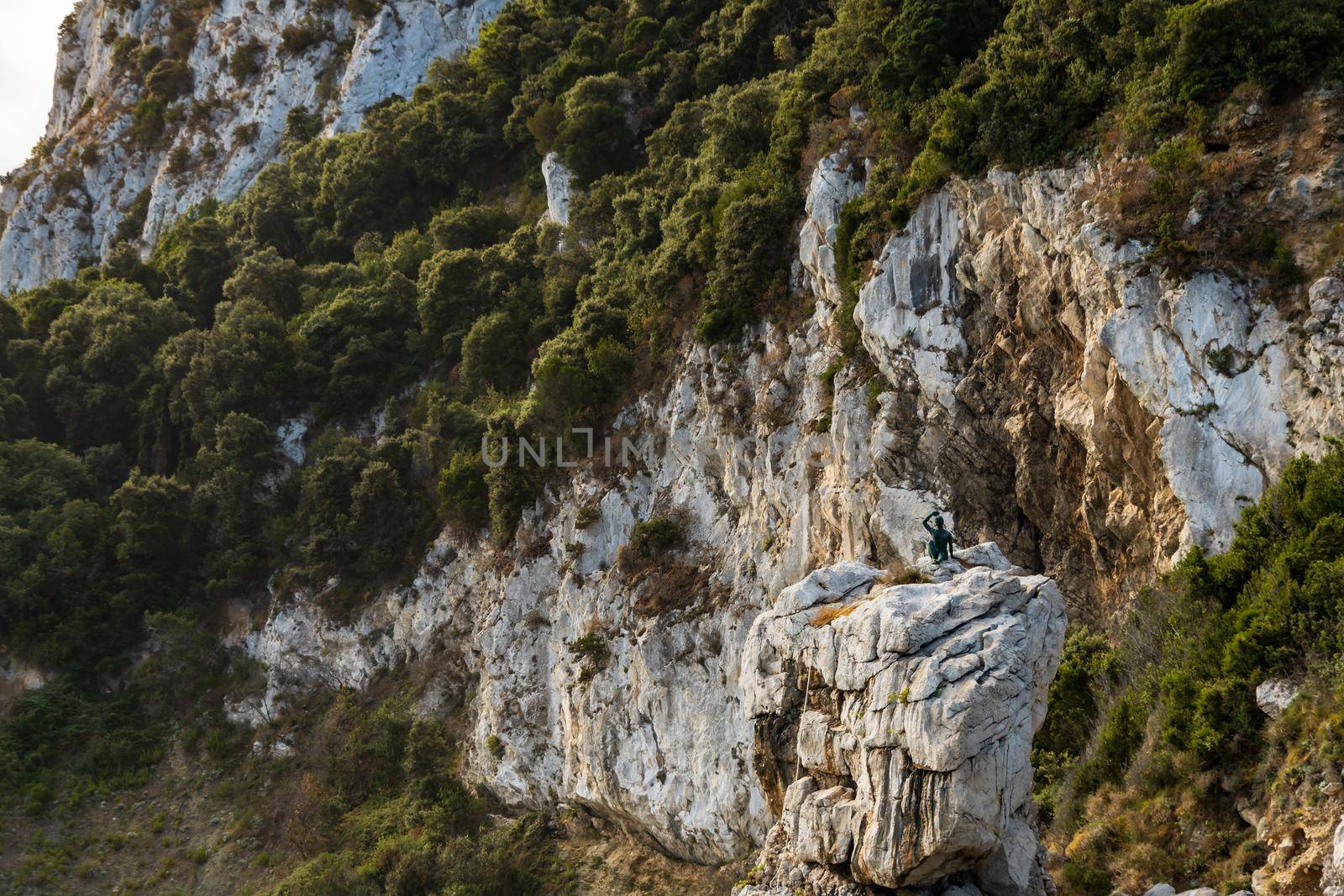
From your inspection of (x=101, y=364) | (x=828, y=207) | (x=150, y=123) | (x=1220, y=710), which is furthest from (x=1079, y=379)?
(x=150, y=123)

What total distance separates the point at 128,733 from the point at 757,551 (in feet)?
74.7

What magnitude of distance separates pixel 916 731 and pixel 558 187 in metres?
30.4

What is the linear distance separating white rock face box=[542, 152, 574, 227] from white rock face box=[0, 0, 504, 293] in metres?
18.3

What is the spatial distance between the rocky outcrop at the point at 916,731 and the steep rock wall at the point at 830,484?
1191 mm

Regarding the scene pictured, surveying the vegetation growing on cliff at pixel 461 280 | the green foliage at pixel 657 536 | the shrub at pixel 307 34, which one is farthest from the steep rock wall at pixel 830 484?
the shrub at pixel 307 34

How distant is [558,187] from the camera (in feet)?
122

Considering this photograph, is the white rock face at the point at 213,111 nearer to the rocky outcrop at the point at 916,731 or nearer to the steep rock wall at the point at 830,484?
the steep rock wall at the point at 830,484

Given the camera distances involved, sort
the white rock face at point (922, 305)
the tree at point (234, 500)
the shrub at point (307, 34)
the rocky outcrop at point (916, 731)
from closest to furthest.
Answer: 1. the rocky outcrop at point (916, 731)
2. the white rock face at point (922, 305)
3. the tree at point (234, 500)
4. the shrub at point (307, 34)

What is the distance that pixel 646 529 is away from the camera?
2538cm

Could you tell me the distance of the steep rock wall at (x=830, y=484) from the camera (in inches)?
554

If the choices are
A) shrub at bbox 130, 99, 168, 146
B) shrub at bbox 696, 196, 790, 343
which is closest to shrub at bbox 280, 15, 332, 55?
shrub at bbox 130, 99, 168, 146

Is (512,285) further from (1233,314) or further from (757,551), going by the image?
(1233,314)

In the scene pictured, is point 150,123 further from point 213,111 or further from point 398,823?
point 398,823

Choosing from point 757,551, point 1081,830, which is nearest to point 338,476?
point 757,551
